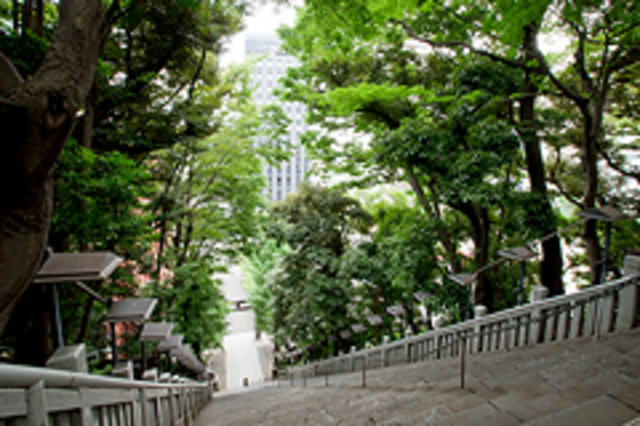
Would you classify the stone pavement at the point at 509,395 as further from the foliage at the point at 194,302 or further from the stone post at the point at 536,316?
the foliage at the point at 194,302

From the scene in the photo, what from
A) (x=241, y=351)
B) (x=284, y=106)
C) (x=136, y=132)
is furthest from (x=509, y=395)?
(x=284, y=106)

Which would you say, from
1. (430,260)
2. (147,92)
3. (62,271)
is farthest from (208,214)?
(62,271)

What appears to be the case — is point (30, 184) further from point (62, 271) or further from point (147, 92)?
→ point (147, 92)

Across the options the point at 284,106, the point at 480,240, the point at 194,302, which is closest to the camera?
the point at 480,240

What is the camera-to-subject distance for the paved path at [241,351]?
19.6m

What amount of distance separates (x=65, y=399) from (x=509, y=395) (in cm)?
379

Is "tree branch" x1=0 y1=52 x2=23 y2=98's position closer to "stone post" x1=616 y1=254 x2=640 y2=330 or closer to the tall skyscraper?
"stone post" x1=616 y1=254 x2=640 y2=330

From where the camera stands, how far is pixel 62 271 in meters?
3.47

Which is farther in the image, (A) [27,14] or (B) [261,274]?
(B) [261,274]

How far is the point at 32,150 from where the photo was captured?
9.34ft

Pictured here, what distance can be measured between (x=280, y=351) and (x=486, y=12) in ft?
65.2

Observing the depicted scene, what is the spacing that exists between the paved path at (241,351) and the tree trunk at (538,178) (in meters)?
13.3

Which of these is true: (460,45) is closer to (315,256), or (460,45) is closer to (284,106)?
(315,256)

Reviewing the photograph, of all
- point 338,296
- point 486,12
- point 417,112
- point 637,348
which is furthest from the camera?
point 338,296
